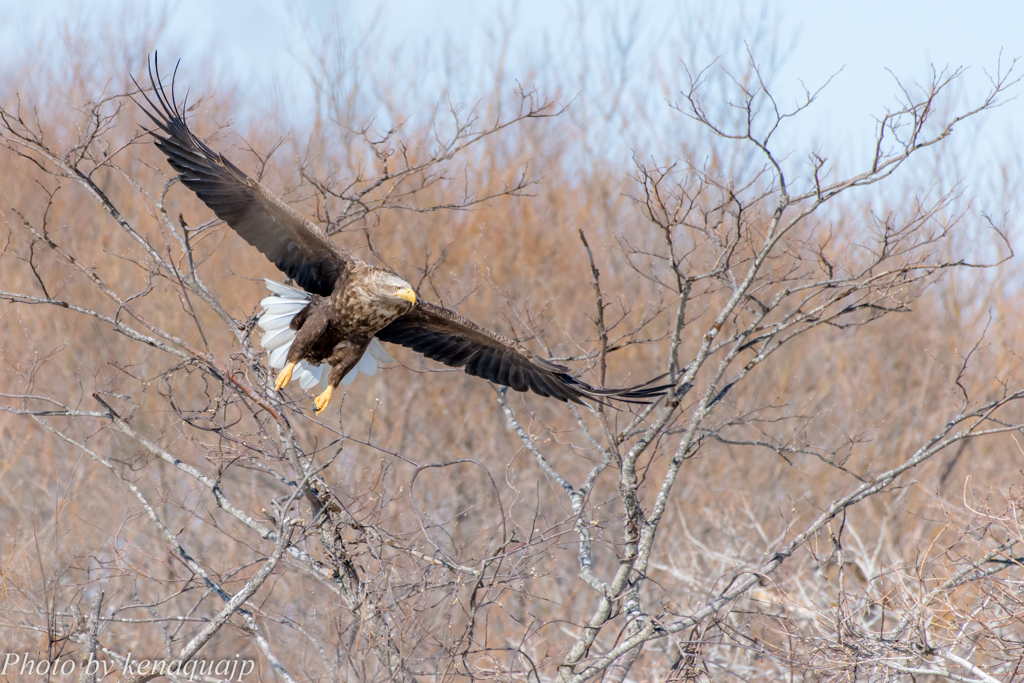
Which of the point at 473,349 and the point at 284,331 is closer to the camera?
the point at 284,331

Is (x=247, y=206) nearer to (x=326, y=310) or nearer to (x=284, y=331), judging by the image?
(x=326, y=310)

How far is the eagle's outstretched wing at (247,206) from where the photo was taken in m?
5.14

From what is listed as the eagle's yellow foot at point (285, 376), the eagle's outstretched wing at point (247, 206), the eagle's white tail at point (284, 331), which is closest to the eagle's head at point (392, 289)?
the eagle's outstretched wing at point (247, 206)

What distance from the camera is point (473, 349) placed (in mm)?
6285

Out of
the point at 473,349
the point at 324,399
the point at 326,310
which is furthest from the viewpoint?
the point at 473,349

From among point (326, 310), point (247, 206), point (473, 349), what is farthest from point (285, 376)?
point (473, 349)

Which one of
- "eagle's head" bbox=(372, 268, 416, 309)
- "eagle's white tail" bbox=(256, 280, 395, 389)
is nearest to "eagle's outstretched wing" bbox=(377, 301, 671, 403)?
"eagle's white tail" bbox=(256, 280, 395, 389)

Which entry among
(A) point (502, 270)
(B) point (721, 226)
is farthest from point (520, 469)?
(B) point (721, 226)

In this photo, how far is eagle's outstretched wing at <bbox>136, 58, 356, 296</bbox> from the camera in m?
5.14

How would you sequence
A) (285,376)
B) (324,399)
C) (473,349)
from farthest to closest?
(473,349), (324,399), (285,376)

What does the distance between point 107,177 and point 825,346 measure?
12.0 metres

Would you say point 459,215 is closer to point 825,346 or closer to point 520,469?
point 520,469

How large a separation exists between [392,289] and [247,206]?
0.98 metres

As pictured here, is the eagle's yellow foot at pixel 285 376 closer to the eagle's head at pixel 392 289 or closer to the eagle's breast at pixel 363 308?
the eagle's breast at pixel 363 308
